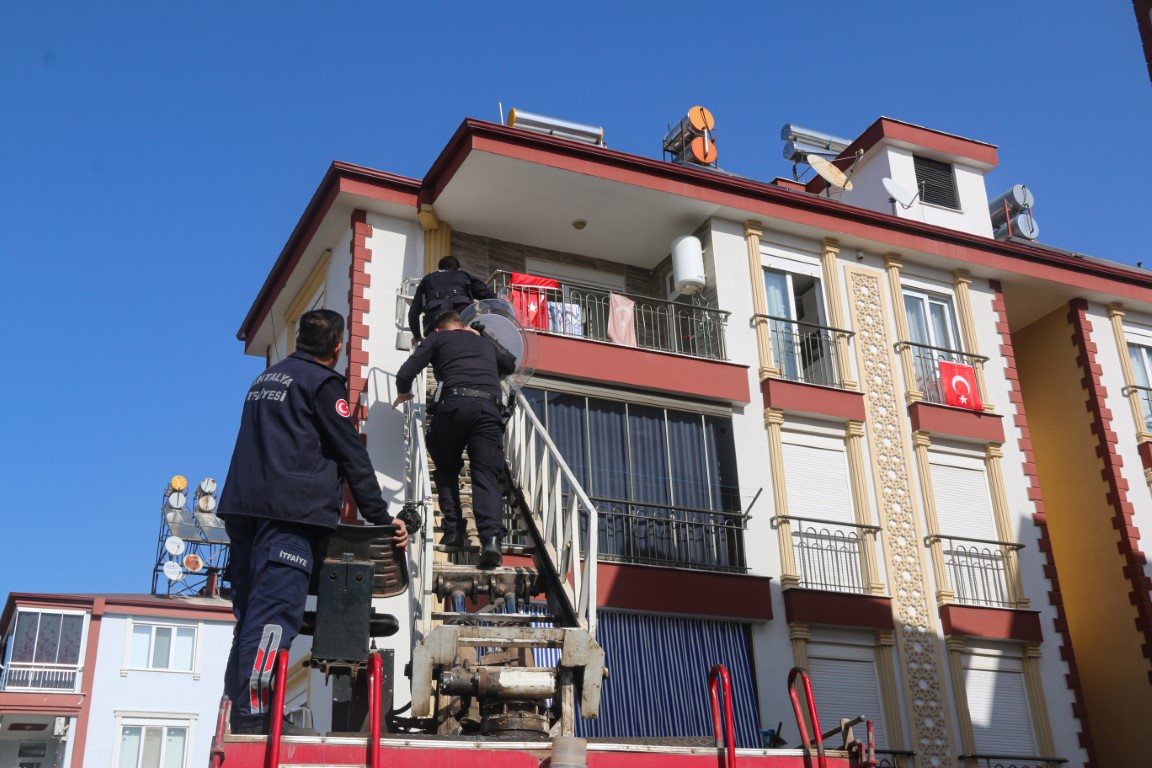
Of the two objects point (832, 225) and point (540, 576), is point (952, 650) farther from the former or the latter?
point (540, 576)

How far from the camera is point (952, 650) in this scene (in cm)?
1733

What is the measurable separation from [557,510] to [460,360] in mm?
1377

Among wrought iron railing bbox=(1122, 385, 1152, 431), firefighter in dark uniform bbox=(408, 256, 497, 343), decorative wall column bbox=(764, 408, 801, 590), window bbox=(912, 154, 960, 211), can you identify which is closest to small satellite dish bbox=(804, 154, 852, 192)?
window bbox=(912, 154, 960, 211)

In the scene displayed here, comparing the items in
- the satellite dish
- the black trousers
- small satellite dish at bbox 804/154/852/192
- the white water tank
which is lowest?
the black trousers

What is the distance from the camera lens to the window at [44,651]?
36.0 metres

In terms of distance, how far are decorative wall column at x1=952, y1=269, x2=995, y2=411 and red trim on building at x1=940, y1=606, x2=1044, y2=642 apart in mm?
3328

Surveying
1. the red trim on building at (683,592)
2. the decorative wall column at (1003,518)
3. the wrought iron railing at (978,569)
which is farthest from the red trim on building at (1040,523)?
the red trim on building at (683,592)

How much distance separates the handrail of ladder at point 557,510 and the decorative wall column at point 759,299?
6400 millimetres

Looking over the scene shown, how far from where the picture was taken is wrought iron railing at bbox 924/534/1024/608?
17906 millimetres

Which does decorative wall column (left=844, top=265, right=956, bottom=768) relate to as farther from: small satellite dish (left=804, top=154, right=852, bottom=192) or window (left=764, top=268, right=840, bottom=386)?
small satellite dish (left=804, top=154, right=852, bottom=192)

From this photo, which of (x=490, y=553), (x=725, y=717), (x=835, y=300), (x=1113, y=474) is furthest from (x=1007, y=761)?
(x=725, y=717)

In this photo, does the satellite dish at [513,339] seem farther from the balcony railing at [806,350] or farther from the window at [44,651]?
the window at [44,651]

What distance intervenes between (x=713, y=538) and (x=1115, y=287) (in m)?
9.35

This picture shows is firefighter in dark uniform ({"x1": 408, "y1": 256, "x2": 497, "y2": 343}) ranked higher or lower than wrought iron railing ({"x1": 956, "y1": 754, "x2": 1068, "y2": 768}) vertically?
higher
